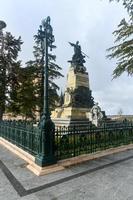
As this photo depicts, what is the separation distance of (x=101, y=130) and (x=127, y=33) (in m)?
7.16

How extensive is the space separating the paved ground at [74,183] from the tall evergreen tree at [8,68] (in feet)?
66.0

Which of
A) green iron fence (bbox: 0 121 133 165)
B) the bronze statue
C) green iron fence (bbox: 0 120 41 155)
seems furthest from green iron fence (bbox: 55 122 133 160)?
the bronze statue

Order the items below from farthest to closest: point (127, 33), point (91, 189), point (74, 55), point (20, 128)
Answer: point (74, 55), point (127, 33), point (20, 128), point (91, 189)

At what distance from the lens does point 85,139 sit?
8164mm

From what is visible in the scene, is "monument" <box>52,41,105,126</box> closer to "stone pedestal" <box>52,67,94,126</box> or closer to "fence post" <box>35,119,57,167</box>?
"stone pedestal" <box>52,67,94,126</box>

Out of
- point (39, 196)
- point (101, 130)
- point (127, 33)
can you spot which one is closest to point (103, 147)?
point (101, 130)

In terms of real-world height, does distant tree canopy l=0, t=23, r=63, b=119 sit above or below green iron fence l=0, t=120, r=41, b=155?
above

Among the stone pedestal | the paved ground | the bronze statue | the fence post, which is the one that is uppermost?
the bronze statue

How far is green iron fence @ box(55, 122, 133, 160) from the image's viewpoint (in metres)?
7.41

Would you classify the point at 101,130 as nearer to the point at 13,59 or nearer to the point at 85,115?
the point at 85,115

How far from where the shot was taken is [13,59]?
2812cm

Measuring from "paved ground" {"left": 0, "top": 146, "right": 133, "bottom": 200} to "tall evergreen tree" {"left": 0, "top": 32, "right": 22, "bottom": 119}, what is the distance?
66.0 feet

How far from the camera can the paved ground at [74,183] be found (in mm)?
4547

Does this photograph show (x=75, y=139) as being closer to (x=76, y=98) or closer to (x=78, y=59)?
(x=76, y=98)
